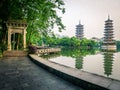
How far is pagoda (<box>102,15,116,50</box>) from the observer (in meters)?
81.9

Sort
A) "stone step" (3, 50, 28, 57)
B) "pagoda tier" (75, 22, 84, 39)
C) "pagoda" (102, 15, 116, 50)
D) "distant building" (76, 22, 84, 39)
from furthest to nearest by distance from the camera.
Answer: "pagoda tier" (75, 22, 84, 39) → "distant building" (76, 22, 84, 39) → "pagoda" (102, 15, 116, 50) → "stone step" (3, 50, 28, 57)

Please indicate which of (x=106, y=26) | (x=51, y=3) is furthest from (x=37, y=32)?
(x=106, y=26)

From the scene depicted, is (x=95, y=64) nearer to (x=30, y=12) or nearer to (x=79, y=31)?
(x=30, y=12)

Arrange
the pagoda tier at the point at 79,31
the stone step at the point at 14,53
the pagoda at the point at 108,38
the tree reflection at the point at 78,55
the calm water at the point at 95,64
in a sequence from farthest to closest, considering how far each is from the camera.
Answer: the pagoda tier at the point at 79,31, the pagoda at the point at 108,38, the tree reflection at the point at 78,55, the stone step at the point at 14,53, the calm water at the point at 95,64

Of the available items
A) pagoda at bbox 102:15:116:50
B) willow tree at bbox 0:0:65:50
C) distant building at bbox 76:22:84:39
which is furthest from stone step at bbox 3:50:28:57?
distant building at bbox 76:22:84:39

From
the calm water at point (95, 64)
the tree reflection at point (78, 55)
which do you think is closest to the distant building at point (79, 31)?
the tree reflection at point (78, 55)

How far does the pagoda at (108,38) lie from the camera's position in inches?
3223

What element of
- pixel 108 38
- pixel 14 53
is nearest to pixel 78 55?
pixel 14 53

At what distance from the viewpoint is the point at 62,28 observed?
21.5 metres

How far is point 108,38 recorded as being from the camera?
86812 millimetres

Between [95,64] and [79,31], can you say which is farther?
[79,31]

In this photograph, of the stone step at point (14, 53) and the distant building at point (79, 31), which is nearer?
the stone step at point (14, 53)

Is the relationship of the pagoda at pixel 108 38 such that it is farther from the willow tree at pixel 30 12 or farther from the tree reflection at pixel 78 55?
the willow tree at pixel 30 12

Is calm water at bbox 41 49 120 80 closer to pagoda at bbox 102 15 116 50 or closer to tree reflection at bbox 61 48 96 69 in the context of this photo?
tree reflection at bbox 61 48 96 69
